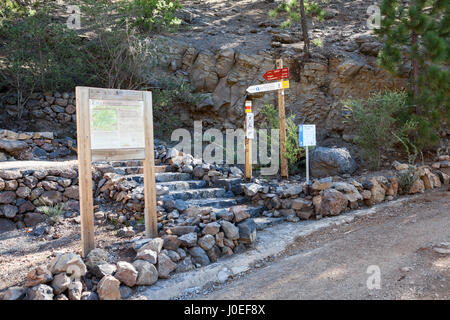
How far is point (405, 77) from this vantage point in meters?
11.4

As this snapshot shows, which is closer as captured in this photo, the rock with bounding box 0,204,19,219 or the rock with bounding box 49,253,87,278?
the rock with bounding box 49,253,87,278

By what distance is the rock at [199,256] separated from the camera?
3980 mm

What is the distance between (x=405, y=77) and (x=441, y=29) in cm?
332

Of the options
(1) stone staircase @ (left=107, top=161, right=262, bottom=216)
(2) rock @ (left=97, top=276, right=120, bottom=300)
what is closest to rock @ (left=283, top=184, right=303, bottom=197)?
(1) stone staircase @ (left=107, top=161, right=262, bottom=216)

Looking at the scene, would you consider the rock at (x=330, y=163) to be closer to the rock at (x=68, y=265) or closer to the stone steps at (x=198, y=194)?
the stone steps at (x=198, y=194)

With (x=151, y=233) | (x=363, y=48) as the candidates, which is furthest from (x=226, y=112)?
(x=151, y=233)

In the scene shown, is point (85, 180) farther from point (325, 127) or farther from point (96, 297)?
point (325, 127)

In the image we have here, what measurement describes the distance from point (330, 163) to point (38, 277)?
21.6 ft

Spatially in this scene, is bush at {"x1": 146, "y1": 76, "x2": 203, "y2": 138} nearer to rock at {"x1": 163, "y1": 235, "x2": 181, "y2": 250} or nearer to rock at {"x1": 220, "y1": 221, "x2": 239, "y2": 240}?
rock at {"x1": 220, "y1": 221, "x2": 239, "y2": 240}

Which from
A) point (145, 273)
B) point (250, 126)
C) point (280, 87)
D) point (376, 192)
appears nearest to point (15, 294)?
point (145, 273)

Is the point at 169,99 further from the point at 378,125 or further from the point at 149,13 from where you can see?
the point at 378,125

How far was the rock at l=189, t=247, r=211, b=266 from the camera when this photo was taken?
3980 mm

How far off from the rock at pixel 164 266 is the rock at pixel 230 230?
862 mm

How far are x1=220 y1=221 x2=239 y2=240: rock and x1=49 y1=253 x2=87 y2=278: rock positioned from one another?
5.64 ft
